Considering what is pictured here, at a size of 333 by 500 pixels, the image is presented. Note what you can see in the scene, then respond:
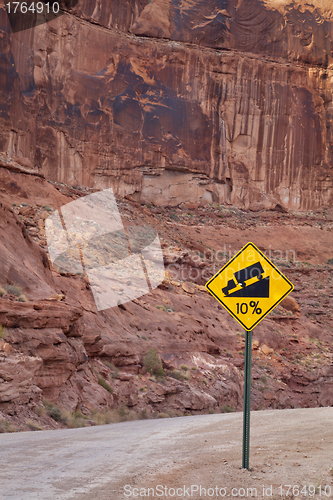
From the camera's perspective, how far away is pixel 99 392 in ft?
39.1

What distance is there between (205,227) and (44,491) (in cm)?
3931

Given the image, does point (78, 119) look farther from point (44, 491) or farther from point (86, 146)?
point (44, 491)

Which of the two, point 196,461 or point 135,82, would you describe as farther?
point 135,82

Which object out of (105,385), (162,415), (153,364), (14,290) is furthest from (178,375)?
(14,290)

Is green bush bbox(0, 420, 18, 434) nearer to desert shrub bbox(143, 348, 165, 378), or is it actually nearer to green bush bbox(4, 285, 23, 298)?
green bush bbox(4, 285, 23, 298)

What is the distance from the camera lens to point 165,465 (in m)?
5.25

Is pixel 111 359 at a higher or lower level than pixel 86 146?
lower

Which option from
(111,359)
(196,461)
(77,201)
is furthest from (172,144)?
(196,461)

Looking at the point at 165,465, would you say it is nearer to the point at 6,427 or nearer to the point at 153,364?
the point at 6,427

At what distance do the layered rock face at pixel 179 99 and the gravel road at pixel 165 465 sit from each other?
112 ft

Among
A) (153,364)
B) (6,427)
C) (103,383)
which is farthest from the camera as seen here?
(153,364)

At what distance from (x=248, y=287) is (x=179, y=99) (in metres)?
45.4

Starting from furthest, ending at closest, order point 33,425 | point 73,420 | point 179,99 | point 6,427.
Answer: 1. point 179,99
2. point 73,420
3. point 33,425
4. point 6,427

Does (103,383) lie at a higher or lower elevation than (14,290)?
lower
